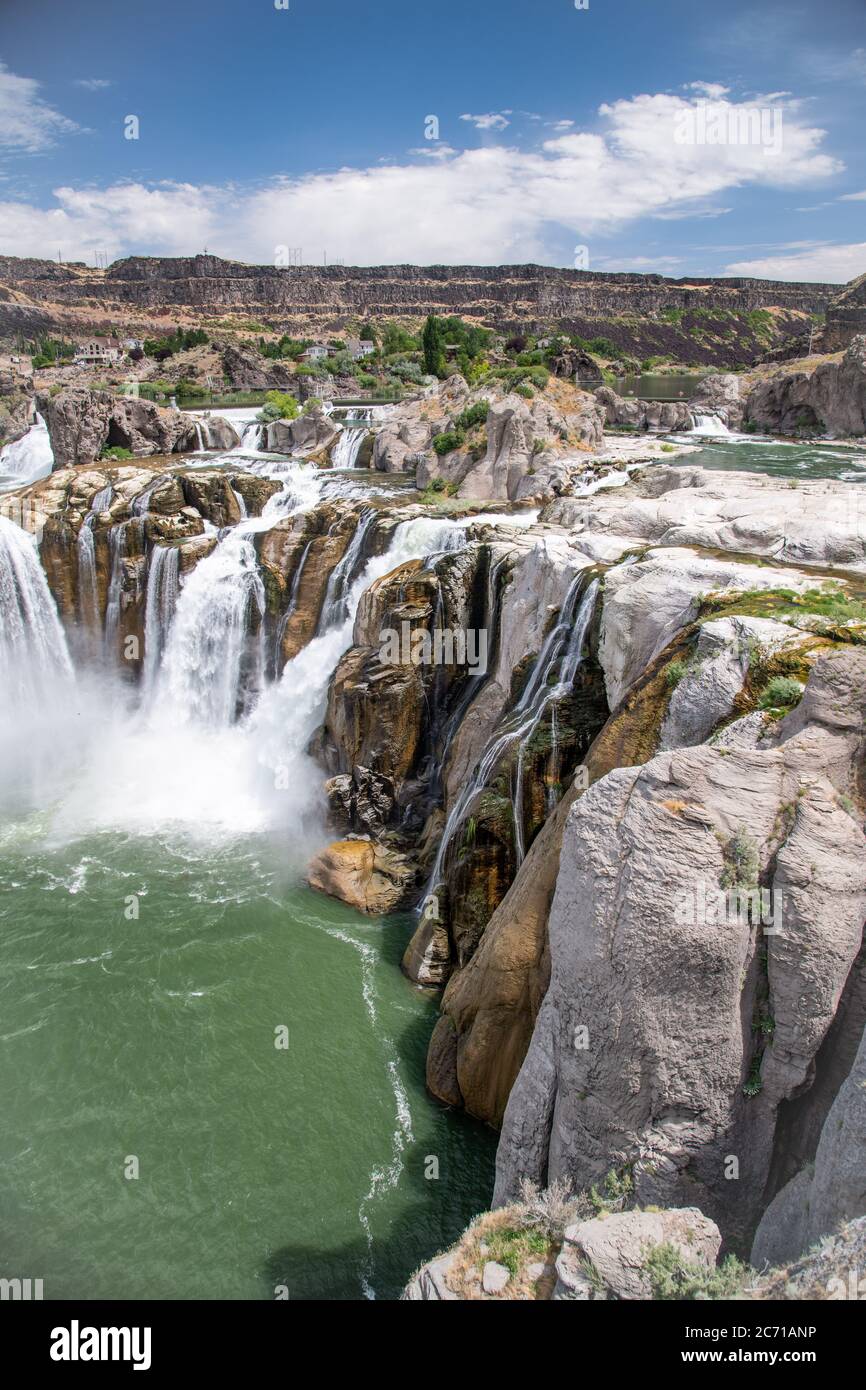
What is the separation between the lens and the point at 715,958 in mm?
8195

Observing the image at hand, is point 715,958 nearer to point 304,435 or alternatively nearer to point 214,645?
point 214,645

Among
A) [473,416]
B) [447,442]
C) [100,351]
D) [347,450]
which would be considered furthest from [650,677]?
[100,351]

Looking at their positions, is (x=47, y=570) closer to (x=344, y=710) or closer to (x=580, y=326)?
(x=344, y=710)

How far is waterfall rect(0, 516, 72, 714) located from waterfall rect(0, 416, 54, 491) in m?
16.7

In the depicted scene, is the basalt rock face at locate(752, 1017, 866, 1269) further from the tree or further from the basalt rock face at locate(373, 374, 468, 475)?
the tree

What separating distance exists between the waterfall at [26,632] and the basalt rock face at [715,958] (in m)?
22.8

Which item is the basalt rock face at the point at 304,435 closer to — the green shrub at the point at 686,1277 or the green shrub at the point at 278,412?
the green shrub at the point at 278,412

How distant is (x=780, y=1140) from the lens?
8148mm

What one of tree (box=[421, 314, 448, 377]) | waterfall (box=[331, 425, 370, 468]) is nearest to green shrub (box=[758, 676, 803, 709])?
waterfall (box=[331, 425, 370, 468])

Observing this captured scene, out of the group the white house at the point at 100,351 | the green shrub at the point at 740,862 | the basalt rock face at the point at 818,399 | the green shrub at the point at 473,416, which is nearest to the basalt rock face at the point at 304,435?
the green shrub at the point at 473,416

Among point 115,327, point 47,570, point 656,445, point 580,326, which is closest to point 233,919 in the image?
point 47,570

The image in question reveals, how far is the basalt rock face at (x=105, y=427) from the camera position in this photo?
37.6 m

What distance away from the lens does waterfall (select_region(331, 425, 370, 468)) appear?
124 feet

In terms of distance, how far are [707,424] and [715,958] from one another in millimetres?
51995
